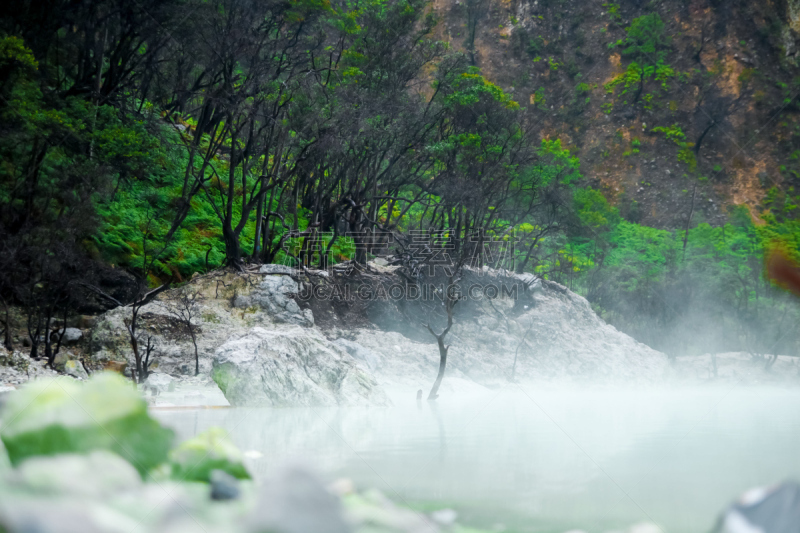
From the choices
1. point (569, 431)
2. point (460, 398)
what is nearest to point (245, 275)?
point (460, 398)

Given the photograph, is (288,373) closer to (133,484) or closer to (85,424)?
(85,424)

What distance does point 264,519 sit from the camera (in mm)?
1723

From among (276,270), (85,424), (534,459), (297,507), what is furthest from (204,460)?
(276,270)

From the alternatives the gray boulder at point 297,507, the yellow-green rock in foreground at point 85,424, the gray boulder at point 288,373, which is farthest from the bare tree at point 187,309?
the gray boulder at point 297,507

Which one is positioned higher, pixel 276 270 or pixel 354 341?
pixel 276 270

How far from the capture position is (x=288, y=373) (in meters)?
7.57

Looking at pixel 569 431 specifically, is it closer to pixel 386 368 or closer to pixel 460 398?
pixel 460 398

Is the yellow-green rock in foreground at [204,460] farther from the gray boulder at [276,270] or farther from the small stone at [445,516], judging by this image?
the gray boulder at [276,270]

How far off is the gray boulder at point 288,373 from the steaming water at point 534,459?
1.21ft

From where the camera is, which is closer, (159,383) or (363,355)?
(159,383)

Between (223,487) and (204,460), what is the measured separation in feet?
1.09

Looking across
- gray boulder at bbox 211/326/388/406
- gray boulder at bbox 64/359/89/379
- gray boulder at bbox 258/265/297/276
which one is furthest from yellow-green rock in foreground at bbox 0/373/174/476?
gray boulder at bbox 258/265/297/276

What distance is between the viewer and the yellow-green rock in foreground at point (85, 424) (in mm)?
2203

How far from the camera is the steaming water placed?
8.73 feet
